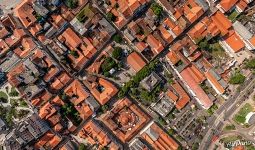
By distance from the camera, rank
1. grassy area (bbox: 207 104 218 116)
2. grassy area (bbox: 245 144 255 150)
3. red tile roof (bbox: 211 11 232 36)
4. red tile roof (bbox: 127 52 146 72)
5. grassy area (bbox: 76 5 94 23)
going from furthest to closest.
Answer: grassy area (bbox: 207 104 218 116) → grassy area (bbox: 245 144 255 150) → red tile roof (bbox: 211 11 232 36) → red tile roof (bbox: 127 52 146 72) → grassy area (bbox: 76 5 94 23)

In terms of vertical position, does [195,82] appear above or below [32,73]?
below

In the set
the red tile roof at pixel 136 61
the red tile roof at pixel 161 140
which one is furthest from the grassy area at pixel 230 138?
the red tile roof at pixel 136 61

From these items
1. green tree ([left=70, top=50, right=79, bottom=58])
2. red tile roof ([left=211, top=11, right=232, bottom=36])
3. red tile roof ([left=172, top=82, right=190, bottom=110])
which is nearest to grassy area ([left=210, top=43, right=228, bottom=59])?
red tile roof ([left=211, top=11, right=232, bottom=36])

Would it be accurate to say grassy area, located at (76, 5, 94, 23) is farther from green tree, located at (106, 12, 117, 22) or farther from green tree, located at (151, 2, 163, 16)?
green tree, located at (151, 2, 163, 16)

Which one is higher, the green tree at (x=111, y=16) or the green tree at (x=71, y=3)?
the green tree at (x=71, y=3)

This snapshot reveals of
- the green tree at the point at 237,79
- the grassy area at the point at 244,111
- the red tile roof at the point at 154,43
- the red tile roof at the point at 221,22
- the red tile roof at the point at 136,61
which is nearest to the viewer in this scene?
the red tile roof at the point at 154,43

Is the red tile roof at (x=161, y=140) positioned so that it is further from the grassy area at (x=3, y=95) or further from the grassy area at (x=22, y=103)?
the grassy area at (x=3, y=95)

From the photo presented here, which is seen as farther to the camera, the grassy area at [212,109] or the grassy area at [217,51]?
the grassy area at [217,51]

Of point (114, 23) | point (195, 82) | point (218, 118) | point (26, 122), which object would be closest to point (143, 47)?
point (114, 23)

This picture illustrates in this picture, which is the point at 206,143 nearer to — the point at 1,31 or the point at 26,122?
the point at 26,122

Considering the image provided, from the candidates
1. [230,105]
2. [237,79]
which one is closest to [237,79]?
[237,79]

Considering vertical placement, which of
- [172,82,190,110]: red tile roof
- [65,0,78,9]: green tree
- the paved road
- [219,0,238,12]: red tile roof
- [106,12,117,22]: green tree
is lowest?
the paved road
